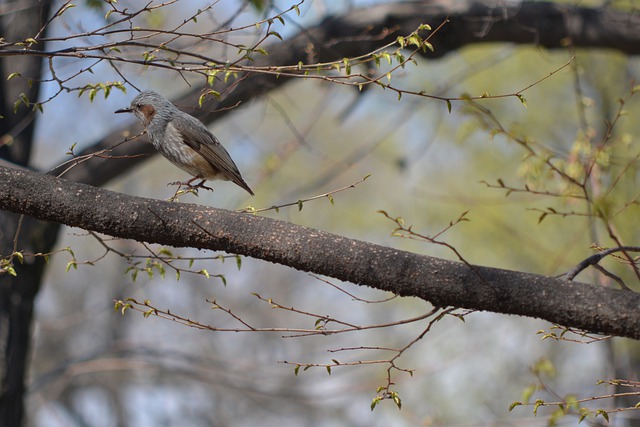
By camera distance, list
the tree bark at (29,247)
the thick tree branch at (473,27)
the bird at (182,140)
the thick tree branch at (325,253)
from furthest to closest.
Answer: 1. the thick tree branch at (473,27)
2. the tree bark at (29,247)
3. the bird at (182,140)
4. the thick tree branch at (325,253)

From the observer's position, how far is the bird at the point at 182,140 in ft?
12.2

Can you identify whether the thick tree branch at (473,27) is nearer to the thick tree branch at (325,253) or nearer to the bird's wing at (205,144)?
the bird's wing at (205,144)

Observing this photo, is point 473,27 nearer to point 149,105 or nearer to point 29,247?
point 149,105

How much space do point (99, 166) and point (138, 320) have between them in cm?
1589

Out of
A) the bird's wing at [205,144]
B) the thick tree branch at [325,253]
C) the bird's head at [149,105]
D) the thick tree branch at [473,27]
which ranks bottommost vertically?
the thick tree branch at [325,253]

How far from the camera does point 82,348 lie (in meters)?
19.8

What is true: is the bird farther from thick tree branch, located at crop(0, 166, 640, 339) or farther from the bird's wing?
thick tree branch, located at crop(0, 166, 640, 339)

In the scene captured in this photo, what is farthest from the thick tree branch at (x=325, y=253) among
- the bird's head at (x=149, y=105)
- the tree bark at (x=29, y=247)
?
→ the tree bark at (x=29, y=247)

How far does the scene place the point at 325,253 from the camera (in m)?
2.62

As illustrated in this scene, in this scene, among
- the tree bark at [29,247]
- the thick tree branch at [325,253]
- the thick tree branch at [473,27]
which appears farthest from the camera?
the thick tree branch at [473,27]

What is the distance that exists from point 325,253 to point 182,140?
4.53 feet

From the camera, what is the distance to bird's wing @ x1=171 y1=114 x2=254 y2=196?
372cm

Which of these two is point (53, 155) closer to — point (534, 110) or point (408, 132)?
point (408, 132)

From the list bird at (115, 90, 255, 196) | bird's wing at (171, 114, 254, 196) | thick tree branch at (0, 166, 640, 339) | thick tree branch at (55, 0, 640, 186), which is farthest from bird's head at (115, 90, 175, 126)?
thick tree branch at (55, 0, 640, 186)
